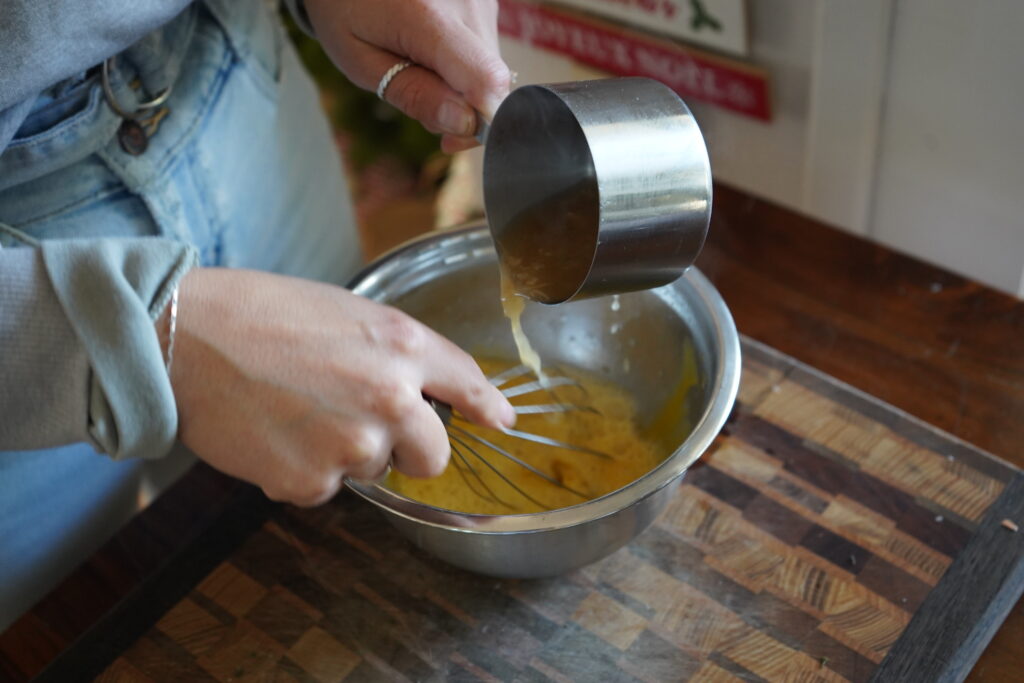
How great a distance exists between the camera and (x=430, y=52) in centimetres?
82

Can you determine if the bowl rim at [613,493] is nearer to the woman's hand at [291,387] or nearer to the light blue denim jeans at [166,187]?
the woman's hand at [291,387]

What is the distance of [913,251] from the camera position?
129cm

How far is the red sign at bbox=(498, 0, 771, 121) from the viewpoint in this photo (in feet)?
4.22

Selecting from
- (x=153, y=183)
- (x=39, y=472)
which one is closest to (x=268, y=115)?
(x=153, y=183)

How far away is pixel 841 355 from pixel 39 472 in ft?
2.63

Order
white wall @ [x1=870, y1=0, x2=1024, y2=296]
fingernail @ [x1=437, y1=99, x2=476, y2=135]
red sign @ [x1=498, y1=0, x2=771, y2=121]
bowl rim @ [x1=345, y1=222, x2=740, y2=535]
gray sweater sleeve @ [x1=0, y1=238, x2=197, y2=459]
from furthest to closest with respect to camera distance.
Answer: red sign @ [x1=498, y1=0, x2=771, y2=121], white wall @ [x1=870, y1=0, x2=1024, y2=296], fingernail @ [x1=437, y1=99, x2=476, y2=135], bowl rim @ [x1=345, y1=222, x2=740, y2=535], gray sweater sleeve @ [x1=0, y1=238, x2=197, y2=459]

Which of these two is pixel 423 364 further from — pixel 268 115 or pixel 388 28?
pixel 268 115

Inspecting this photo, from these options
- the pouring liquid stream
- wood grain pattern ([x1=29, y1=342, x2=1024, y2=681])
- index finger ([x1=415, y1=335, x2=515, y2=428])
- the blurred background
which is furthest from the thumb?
the blurred background

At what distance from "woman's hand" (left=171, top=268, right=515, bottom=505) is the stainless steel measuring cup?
7.1 inches

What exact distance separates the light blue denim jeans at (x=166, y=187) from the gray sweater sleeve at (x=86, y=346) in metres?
0.22

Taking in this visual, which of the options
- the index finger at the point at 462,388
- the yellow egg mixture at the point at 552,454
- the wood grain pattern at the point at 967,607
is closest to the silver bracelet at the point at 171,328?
the index finger at the point at 462,388

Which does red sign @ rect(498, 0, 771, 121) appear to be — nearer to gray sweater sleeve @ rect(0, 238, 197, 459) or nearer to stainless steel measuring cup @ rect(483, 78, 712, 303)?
stainless steel measuring cup @ rect(483, 78, 712, 303)

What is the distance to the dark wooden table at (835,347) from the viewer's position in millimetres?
860

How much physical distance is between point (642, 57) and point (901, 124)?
39cm
